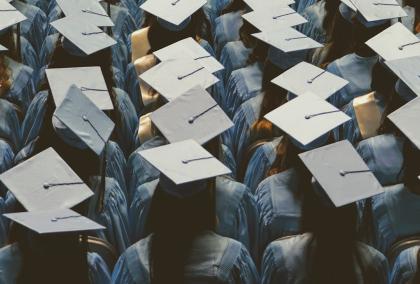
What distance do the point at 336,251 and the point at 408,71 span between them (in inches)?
59.7

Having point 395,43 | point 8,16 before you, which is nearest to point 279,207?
point 395,43

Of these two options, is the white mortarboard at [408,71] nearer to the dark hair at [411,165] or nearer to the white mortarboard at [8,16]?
the dark hair at [411,165]

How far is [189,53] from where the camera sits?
4.79m

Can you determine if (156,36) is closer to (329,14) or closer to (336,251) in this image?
(329,14)

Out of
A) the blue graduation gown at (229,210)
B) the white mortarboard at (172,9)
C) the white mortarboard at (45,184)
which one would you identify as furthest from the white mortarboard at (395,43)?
the white mortarboard at (45,184)

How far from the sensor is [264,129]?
4.45 meters

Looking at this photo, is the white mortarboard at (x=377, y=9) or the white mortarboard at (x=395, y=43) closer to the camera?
the white mortarboard at (x=395, y=43)

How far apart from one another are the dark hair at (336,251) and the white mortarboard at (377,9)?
83.8 inches

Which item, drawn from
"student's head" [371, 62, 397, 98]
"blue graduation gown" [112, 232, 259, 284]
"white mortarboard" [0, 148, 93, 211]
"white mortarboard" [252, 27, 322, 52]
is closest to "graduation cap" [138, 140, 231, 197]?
"blue graduation gown" [112, 232, 259, 284]

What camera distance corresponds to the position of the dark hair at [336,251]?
10.3ft

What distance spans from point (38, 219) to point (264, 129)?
177 cm

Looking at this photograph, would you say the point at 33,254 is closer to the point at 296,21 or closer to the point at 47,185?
the point at 47,185

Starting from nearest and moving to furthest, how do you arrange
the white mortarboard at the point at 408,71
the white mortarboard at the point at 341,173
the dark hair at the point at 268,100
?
the white mortarboard at the point at 341,173 → the white mortarboard at the point at 408,71 → the dark hair at the point at 268,100

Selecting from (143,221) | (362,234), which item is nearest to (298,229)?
(362,234)
